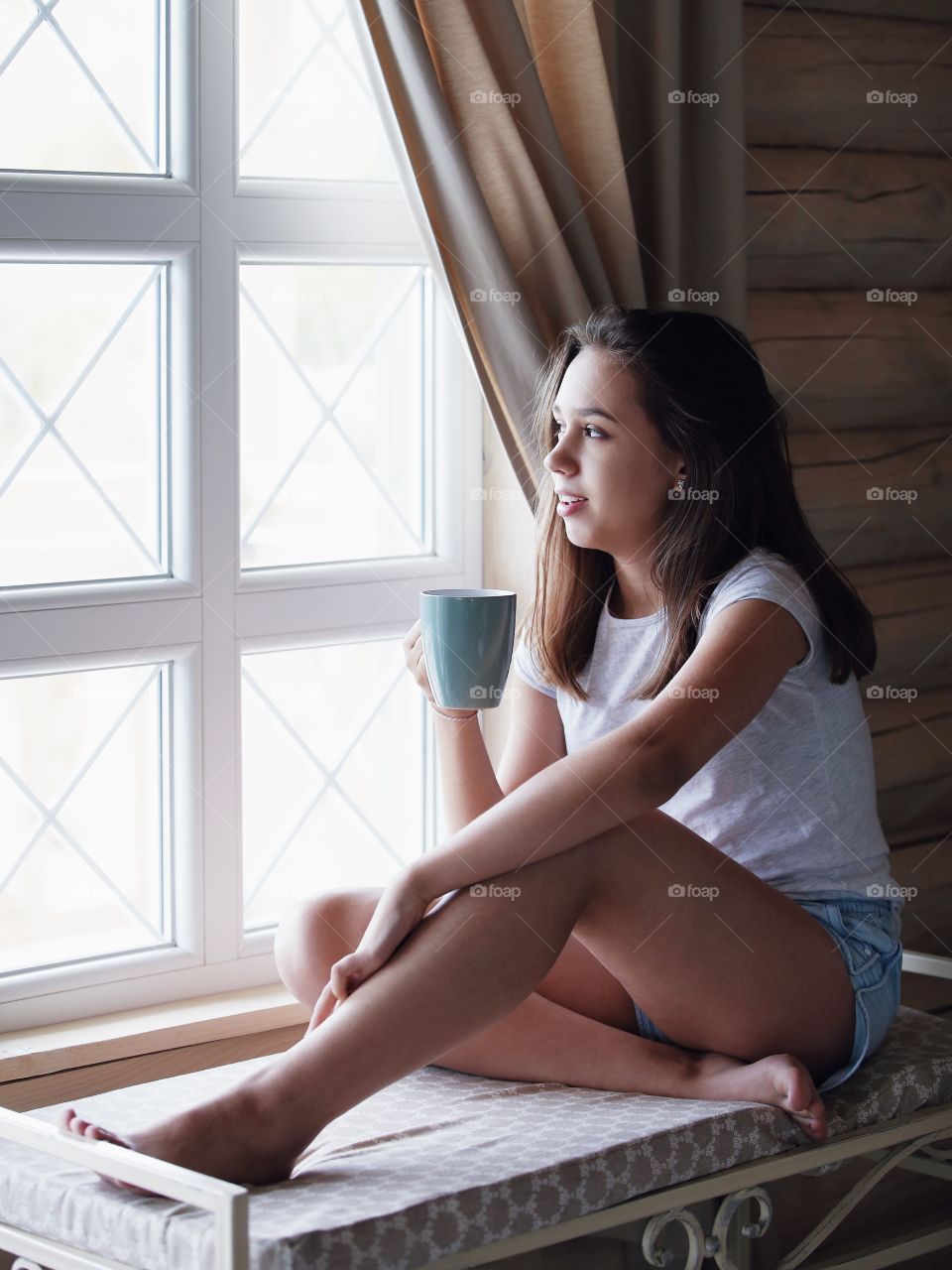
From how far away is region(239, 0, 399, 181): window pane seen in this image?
2225 mm

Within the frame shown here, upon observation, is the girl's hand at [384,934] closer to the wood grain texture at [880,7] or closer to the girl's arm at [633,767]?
the girl's arm at [633,767]

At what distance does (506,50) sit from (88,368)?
0.71 m

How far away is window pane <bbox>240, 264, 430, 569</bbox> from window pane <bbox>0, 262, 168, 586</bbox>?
0.49ft

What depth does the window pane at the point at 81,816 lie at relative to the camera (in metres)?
2.11

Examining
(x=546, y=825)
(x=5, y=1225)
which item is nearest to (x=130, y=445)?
(x=546, y=825)

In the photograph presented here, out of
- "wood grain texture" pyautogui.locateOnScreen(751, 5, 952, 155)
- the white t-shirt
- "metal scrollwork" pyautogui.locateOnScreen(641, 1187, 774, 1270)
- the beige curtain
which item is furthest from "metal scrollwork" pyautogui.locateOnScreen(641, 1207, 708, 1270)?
"wood grain texture" pyautogui.locateOnScreen(751, 5, 952, 155)

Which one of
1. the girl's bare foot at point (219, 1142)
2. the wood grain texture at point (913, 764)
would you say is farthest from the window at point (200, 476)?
the wood grain texture at point (913, 764)

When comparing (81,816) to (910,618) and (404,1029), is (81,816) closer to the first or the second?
(404,1029)

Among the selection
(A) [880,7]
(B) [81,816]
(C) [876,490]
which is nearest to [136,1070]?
(B) [81,816]

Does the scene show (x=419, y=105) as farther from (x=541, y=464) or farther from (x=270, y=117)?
(x=541, y=464)

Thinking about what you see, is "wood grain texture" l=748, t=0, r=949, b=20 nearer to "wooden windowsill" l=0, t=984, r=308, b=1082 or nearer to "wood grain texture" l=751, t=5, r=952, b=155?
"wood grain texture" l=751, t=5, r=952, b=155

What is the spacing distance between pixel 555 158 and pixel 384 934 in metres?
1.13

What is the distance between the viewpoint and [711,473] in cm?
196

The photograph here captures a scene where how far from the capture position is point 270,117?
2.25 metres
